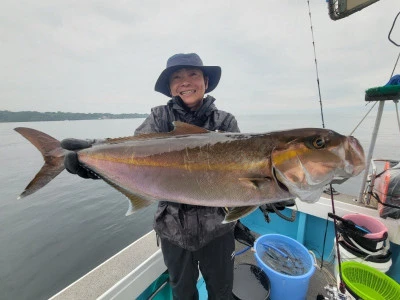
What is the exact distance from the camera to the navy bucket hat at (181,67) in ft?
9.30

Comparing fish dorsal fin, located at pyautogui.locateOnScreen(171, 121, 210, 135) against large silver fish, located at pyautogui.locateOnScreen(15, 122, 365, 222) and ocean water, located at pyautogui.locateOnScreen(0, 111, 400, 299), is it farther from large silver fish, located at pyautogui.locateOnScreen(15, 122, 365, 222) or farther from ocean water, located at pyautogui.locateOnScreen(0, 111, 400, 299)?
ocean water, located at pyautogui.locateOnScreen(0, 111, 400, 299)

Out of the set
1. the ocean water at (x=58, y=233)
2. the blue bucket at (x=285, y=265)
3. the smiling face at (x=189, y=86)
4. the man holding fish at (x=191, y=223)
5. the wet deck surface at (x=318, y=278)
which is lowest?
the ocean water at (x=58, y=233)

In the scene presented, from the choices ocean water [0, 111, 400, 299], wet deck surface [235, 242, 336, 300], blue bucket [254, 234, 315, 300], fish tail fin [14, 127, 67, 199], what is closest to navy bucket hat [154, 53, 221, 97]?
fish tail fin [14, 127, 67, 199]

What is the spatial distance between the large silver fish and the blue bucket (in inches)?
86.5

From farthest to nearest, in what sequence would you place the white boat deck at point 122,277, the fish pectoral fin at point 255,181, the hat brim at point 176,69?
the hat brim at point 176,69, the white boat deck at point 122,277, the fish pectoral fin at point 255,181

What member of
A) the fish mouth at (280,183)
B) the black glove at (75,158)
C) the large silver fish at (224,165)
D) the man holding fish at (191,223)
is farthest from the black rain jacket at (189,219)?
the fish mouth at (280,183)

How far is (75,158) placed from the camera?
2441 mm

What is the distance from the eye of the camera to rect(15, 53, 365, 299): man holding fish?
172cm

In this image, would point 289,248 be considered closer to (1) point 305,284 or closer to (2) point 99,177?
(1) point 305,284

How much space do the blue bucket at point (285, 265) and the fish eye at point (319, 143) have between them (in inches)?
97.6

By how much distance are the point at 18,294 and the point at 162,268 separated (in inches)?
292

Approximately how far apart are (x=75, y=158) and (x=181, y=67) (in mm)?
1771

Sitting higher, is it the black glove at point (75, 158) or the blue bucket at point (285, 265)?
the black glove at point (75, 158)

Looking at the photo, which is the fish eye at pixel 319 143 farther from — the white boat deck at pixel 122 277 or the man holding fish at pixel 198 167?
the white boat deck at pixel 122 277
